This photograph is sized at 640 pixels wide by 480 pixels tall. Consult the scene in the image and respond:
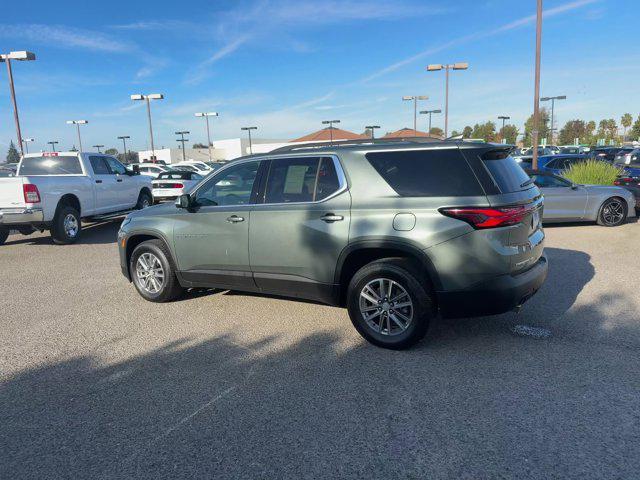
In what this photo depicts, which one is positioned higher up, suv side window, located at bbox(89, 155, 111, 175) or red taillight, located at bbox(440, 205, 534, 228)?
suv side window, located at bbox(89, 155, 111, 175)

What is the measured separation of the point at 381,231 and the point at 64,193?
8738 millimetres

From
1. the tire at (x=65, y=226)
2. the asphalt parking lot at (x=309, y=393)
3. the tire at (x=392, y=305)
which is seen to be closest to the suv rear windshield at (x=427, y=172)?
the tire at (x=392, y=305)

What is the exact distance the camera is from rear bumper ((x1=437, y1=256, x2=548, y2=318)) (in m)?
3.94

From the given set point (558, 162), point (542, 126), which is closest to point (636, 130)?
point (542, 126)

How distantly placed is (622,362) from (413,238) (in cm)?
196

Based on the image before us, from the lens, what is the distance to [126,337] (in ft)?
16.0

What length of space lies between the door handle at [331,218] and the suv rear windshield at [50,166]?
358 inches

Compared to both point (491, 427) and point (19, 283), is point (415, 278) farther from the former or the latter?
point (19, 283)

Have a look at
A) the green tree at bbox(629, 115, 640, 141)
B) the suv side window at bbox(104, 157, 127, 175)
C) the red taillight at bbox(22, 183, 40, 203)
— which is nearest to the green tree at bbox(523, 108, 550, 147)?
the green tree at bbox(629, 115, 640, 141)

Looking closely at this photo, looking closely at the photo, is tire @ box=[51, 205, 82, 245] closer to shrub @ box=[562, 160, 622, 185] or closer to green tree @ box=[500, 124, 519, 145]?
shrub @ box=[562, 160, 622, 185]

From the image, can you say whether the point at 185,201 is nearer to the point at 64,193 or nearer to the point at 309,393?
the point at 309,393

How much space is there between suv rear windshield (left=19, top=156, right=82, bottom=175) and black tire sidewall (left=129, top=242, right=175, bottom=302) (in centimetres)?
659

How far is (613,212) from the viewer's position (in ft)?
A: 35.6

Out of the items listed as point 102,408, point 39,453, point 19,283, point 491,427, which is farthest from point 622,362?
point 19,283
